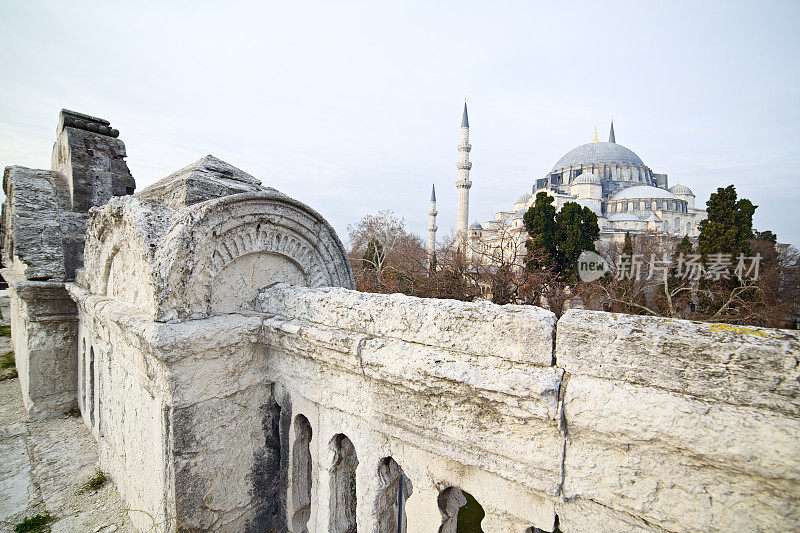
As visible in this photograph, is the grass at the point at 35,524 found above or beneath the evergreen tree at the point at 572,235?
beneath

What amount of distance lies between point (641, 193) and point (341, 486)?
1975 inches

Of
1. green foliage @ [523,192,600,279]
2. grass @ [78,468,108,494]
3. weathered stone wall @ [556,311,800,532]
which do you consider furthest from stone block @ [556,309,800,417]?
green foliage @ [523,192,600,279]

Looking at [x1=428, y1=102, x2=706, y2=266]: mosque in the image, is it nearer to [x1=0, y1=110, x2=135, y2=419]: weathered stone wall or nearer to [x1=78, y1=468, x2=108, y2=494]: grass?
[x1=0, y1=110, x2=135, y2=419]: weathered stone wall

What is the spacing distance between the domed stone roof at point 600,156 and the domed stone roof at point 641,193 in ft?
17.2

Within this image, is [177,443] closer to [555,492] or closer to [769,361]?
[555,492]

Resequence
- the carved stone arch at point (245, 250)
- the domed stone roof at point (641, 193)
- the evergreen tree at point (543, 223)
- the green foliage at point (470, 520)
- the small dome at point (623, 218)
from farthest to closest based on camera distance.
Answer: the domed stone roof at point (641, 193)
the small dome at point (623, 218)
the evergreen tree at point (543, 223)
the green foliage at point (470, 520)
the carved stone arch at point (245, 250)

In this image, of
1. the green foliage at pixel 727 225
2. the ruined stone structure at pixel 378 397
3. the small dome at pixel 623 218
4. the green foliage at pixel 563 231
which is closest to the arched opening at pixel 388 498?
the ruined stone structure at pixel 378 397

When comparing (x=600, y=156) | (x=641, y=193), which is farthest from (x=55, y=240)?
(x=600, y=156)

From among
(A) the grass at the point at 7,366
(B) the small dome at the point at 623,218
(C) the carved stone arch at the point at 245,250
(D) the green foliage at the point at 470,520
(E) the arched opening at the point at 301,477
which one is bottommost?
(D) the green foliage at the point at 470,520

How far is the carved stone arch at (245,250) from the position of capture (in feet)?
7.05

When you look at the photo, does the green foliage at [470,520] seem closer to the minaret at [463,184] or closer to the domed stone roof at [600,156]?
the minaret at [463,184]

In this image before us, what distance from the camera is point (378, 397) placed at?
1.87 meters

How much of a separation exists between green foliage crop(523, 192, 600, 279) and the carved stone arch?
44.0 feet

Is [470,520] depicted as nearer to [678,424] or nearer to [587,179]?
[678,424]
